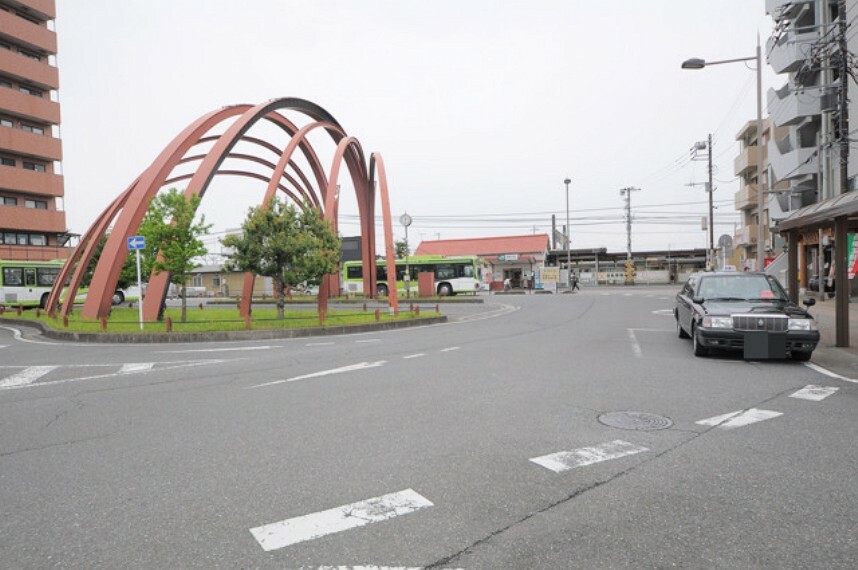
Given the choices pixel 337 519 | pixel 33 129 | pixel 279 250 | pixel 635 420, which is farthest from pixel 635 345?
pixel 33 129

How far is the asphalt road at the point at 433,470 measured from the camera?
266cm

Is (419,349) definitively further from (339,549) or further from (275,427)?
(339,549)

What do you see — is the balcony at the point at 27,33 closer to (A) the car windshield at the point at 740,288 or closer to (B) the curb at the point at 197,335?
(B) the curb at the point at 197,335

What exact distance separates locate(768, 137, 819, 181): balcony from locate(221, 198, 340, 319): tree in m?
27.1

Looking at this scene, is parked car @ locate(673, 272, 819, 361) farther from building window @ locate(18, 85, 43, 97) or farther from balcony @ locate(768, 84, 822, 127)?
building window @ locate(18, 85, 43, 97)

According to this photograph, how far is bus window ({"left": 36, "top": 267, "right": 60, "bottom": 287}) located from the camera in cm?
A: 3126

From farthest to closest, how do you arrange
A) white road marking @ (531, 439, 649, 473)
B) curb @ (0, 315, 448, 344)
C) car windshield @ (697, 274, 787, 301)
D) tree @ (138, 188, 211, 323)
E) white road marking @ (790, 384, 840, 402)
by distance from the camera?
1. tree @ (138, 188, 211, 323)
2. curb @ (0, 315, 448, 344)
3. car windshield @ (697, 274, 787, 301)
4. white road marking @ (790, 384, 840, 402)
5. white road marking @ (531, 439, 649, 473)

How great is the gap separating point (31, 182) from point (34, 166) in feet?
9.10

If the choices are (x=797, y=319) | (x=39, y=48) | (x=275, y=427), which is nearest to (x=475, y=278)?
(x=797, y=319)

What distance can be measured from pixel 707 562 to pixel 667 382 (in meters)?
4.80

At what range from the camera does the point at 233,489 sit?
3.44m

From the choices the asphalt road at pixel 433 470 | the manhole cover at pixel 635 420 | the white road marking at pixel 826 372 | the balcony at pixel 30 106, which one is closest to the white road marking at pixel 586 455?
the asphalt road at pixel 433 470

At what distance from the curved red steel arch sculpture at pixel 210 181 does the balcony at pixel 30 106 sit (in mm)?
23859

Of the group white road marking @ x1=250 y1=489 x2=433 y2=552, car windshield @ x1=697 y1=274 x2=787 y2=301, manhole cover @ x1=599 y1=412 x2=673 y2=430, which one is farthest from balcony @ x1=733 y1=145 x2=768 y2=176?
white road marking @ x1=250 y1=489 x2=433 y2=552
